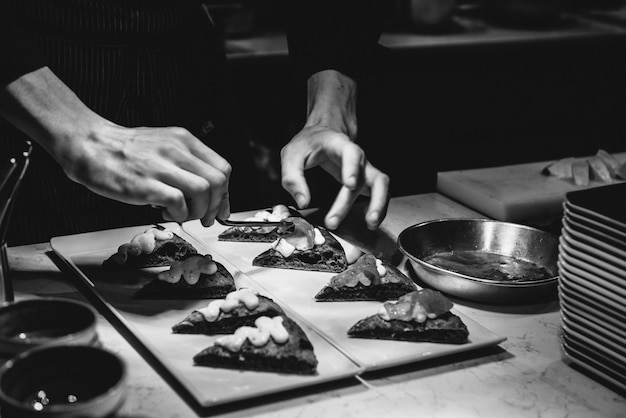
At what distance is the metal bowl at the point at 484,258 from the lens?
1.96 m

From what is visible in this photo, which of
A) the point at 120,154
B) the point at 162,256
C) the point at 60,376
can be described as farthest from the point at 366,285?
the point at 60,376

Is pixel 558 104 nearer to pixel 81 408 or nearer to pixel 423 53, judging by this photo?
pixel 423 53

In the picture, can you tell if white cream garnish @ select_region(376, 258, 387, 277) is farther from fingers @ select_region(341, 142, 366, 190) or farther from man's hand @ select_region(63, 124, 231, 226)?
man's hand @ select_region(63, 124, 231, 226)

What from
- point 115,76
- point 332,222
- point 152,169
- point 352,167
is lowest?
point 332,222

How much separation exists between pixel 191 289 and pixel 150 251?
212 mm

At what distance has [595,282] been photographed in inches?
63.3

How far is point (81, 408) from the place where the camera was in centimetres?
111

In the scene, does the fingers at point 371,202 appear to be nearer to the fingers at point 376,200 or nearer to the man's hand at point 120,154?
the fingers at point 376,200

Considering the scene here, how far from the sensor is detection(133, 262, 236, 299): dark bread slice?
1.98 meters

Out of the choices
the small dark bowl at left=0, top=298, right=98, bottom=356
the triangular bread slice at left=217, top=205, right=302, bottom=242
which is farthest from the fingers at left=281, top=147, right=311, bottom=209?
the small dark bowl at left=0, top=298, right=98, bottom=356

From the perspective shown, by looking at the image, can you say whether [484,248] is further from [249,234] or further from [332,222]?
[249,234]

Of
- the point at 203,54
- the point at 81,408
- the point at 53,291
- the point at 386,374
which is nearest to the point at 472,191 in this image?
the point at 203,54

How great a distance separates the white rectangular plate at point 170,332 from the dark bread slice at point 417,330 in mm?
98

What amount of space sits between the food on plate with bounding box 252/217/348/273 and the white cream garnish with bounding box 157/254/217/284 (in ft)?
0.68
